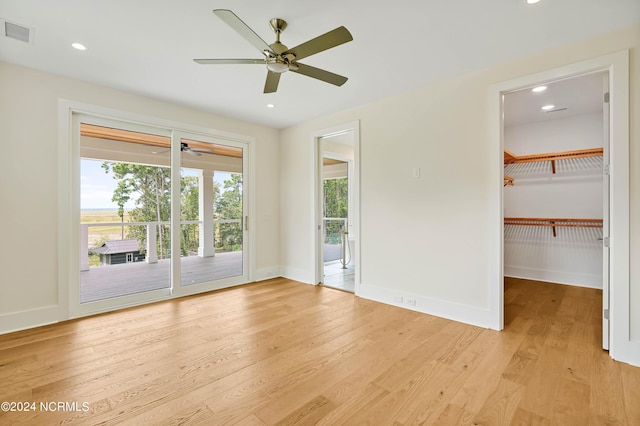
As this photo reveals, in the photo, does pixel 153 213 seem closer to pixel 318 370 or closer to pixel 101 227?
pixel 101 227

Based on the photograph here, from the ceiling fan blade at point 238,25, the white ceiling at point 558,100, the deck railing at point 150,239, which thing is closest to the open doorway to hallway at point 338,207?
the deck railing at point 150,239

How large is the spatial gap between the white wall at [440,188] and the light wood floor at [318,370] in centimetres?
46

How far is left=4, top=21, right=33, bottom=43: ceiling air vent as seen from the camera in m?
2.24

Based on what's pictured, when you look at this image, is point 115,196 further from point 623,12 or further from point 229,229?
point 623,12

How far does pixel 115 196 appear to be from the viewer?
365 cm

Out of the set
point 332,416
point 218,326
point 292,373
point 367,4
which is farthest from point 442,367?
point 367,4

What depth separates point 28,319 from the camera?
2.95m

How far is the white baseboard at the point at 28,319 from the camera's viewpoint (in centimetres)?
283

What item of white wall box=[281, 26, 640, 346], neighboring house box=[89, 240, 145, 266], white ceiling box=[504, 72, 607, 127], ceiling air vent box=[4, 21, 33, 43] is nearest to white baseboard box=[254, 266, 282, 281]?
neighboring house box=[89, 240, 145, 266]

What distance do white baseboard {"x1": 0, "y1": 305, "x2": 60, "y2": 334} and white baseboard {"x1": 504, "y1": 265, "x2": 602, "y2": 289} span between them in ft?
21.5

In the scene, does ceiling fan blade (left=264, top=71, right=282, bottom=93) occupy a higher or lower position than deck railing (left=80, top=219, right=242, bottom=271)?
higher

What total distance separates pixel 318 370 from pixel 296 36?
2.65 metres

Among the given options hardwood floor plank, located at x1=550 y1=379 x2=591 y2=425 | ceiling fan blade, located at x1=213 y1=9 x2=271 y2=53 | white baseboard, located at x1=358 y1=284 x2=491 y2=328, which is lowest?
hardwood floor plank, located at x1=550 y1=379 x2=591 y2=425

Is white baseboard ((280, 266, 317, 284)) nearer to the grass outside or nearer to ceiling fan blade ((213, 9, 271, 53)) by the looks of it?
the grass outside
